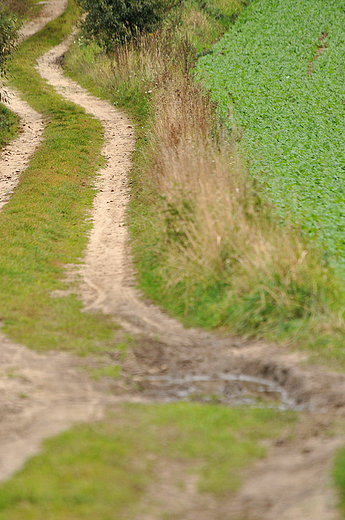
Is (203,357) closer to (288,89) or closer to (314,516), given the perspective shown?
(314,516)

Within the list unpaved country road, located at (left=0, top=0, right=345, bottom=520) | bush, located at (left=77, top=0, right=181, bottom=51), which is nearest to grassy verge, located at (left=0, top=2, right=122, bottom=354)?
unpaved country road, located at (left=0, top=0, right=345, bottom=520)

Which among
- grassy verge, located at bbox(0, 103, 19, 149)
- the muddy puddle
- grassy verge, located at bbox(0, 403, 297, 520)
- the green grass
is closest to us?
the green grass

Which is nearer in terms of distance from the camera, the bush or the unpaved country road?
the unpaved country road

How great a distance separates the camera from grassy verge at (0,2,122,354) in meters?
6.95

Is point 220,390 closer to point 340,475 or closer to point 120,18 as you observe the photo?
point 340,475

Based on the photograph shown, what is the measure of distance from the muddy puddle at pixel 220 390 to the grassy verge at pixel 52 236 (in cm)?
103

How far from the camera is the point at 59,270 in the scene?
886 cm

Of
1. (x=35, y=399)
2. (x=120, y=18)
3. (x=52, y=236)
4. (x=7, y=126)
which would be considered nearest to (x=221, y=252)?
(x=35, y=399)

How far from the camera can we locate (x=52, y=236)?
33.5 feet

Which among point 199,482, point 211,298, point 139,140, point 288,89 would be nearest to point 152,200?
point 211,298

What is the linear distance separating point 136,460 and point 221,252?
3814mm

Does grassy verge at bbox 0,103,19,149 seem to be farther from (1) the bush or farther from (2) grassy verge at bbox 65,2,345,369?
(2) grassy verge at bbox 65,2,345,369

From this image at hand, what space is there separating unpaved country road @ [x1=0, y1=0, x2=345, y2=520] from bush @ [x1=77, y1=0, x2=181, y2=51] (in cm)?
1556

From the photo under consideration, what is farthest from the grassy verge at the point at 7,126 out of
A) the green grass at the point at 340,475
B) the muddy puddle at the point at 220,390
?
the green grass at the point at 340,475
